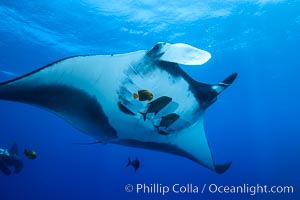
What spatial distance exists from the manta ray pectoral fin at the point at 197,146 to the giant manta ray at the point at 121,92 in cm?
28

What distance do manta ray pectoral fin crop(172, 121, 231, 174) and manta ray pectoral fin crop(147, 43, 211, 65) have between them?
4.21 ft

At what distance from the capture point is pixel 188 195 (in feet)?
162

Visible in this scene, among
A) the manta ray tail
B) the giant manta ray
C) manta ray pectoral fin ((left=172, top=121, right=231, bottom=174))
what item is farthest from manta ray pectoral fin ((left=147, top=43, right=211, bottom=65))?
manta ray pectoral fin ((left=172, top=121, right=231, bottom=174))

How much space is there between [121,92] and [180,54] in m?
0.85

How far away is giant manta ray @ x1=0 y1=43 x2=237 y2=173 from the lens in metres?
2.73

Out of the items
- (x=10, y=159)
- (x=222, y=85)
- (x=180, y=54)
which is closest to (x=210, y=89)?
(x=222, y=85)

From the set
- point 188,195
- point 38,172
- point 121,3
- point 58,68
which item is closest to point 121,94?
point 58,68

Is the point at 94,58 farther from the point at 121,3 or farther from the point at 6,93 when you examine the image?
the point at 121,3

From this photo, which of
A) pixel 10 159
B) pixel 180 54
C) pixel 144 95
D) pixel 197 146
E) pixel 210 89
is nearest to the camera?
pixel 180 54

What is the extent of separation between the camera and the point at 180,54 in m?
2.51

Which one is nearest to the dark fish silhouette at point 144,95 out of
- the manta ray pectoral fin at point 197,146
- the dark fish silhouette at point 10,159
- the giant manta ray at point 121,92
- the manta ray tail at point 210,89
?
the giant manta ray at point 121,92

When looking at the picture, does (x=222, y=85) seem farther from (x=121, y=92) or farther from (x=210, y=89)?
(x=121, y=92)

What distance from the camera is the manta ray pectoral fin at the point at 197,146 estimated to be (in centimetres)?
365

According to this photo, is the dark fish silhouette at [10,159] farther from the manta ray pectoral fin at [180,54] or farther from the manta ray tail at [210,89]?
the manta ray pectoral fin at [180,54]
